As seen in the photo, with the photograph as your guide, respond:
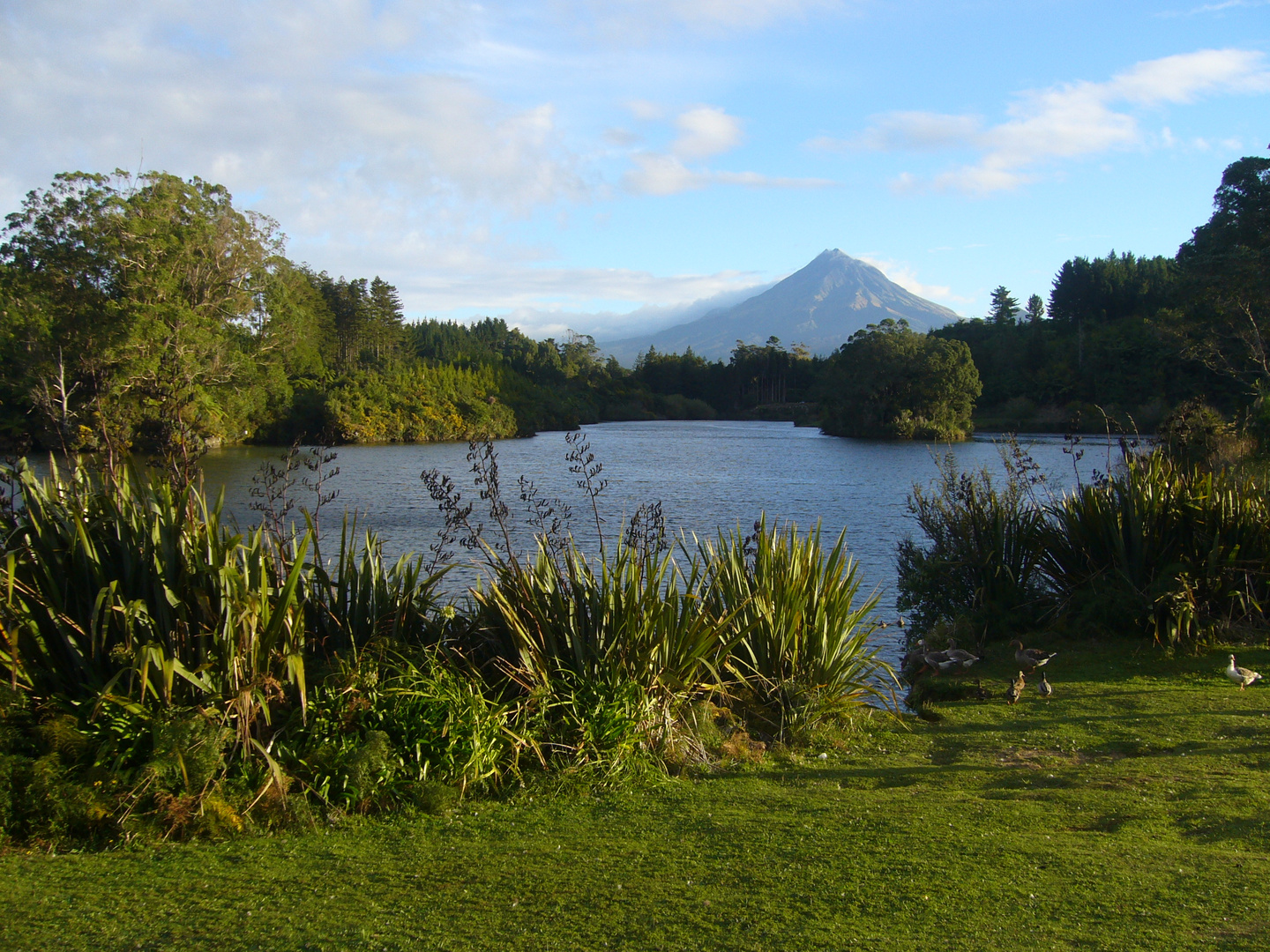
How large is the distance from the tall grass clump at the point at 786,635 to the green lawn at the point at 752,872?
930mm

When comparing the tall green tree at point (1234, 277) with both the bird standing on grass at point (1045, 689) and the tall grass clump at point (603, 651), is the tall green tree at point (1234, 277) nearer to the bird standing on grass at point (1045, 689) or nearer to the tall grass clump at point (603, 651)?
the bird standing on grass at point (1045, 689)

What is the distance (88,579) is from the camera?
5086 mm

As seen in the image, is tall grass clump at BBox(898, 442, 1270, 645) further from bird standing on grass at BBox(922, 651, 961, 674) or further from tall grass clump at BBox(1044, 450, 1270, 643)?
bird standing on grass at BBox(922, 651, 961, 674)

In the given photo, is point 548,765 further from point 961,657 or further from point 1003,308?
point 1003,308

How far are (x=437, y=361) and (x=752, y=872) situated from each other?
94098 millimetres

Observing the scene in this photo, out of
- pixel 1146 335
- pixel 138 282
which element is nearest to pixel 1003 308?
pixel 1146 335

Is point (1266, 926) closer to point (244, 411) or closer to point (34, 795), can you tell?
point (34, 795)

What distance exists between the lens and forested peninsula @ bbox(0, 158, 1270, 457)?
34781mm

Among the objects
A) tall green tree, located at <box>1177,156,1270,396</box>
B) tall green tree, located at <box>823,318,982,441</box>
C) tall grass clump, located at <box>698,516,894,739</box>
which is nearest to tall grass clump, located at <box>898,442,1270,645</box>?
tall grass clump, located at <box>698,516,894,739</box>

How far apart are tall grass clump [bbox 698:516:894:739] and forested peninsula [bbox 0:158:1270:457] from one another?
2.42 meters

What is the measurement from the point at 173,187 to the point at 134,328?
8645 mm

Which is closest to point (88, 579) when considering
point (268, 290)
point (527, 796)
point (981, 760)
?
point (527, 796)

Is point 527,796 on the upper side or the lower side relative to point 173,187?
lower

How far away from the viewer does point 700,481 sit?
36438 millimetres
